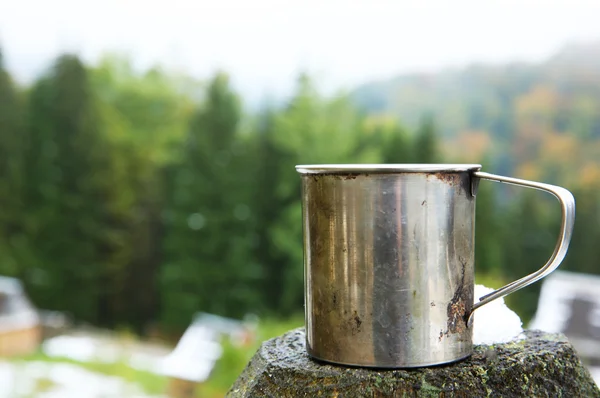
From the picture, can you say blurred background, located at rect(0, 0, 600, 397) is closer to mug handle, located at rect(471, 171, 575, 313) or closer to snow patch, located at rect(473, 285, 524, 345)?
snow patch, located at rect(473, 285, 524, 345)

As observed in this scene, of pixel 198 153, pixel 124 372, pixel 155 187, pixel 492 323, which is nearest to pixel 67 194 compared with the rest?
pixel 155 187

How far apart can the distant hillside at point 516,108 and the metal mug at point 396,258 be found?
15.1 feet

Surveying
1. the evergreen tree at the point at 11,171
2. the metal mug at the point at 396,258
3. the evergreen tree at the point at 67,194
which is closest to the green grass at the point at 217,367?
the evergreen tree at the point at 67,194

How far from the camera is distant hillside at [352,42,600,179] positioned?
16.8ft

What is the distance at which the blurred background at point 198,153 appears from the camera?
5.43 meters

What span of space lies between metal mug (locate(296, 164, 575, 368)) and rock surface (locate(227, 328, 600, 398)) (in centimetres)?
2

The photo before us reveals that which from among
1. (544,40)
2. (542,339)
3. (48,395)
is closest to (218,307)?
(48,395)

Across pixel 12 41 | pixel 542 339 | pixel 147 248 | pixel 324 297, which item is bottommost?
pixel 147 248

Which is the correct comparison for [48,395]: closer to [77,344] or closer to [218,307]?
[77,344]

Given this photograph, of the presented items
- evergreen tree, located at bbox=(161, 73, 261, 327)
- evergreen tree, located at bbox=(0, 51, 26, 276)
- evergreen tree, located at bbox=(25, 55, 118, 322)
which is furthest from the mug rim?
evergreen tree, located at bbox=(0, 51, 26, 276)

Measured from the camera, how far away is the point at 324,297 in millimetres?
878

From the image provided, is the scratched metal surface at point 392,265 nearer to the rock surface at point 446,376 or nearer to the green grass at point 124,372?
the rock surface at point 446,376

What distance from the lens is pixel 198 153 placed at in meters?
6.12

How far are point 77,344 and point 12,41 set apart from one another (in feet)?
9.29
